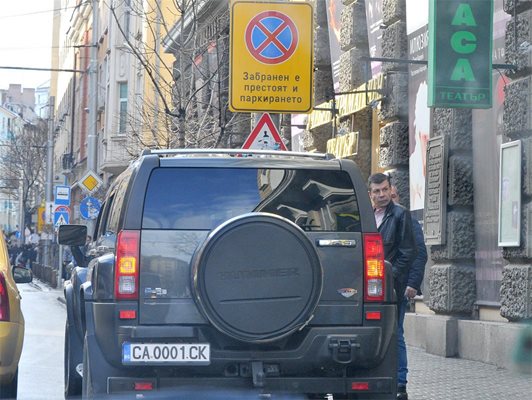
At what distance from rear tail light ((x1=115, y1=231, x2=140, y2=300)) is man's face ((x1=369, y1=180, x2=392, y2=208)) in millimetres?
3368

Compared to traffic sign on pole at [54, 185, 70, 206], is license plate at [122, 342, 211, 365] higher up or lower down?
lower down

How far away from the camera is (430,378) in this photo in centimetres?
1226

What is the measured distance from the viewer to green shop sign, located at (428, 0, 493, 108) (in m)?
13.0

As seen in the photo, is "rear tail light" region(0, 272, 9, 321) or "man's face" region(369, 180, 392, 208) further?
"man's face" region(369, 180, 392, 208)

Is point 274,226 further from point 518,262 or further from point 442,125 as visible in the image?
point 442,125

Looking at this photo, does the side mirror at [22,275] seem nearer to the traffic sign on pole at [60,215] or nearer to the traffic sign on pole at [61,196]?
the traffic sign on pole at [60,215]

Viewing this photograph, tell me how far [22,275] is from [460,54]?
204 inches

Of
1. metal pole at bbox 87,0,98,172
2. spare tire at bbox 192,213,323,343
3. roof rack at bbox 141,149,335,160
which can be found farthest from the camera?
metal pole at bbox 87,0,98,172

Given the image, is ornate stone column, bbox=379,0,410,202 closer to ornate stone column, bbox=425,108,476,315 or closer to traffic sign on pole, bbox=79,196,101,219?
ornate stone column, bbox=425,108,476,315

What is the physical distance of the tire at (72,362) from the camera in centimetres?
1023

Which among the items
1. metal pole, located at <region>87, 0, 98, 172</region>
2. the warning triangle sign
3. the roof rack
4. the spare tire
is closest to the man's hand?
the roof rack

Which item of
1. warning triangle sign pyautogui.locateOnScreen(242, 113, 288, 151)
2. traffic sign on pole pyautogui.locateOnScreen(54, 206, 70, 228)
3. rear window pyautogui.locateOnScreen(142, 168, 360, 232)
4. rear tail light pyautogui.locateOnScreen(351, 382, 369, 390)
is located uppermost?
warning triangle sign pyautogui.locateOnScreen(242, 113, 288, 151)

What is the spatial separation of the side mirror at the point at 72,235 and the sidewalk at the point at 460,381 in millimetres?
3113

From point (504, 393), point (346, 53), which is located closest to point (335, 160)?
point (504, 393)
